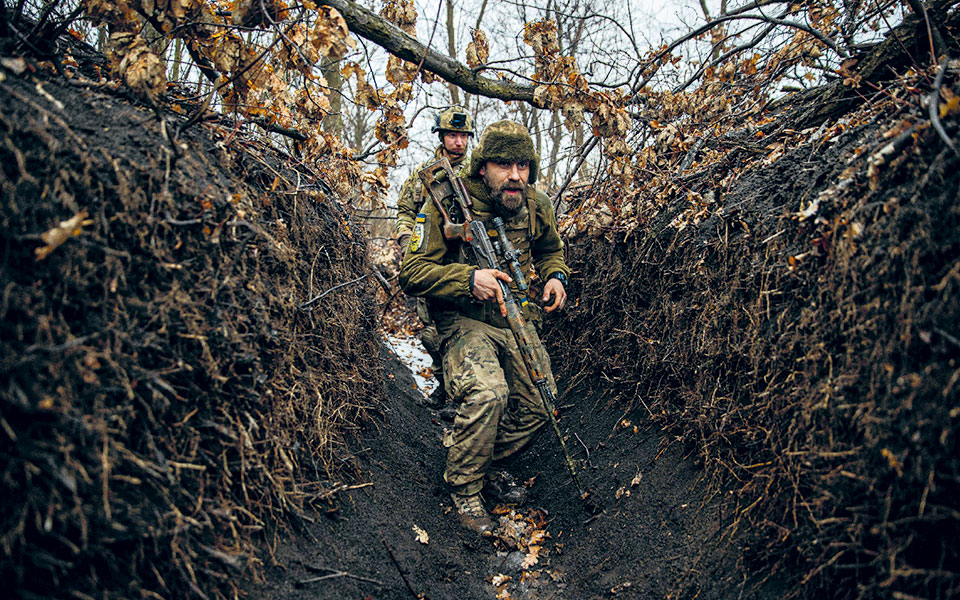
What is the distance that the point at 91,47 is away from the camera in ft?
11.3

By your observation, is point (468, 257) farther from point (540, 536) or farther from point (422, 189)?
point (540, 536)

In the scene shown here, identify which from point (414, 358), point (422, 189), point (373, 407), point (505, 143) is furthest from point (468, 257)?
point (414, 358)

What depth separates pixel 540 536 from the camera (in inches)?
140

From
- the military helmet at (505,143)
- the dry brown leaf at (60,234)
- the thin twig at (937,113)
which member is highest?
the military helmet at (505,143)

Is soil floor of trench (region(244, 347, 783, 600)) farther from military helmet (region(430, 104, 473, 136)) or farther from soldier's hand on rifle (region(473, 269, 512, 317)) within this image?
military helmet (region(430, 104, 473, 136))

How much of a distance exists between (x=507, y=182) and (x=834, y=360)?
2453mm

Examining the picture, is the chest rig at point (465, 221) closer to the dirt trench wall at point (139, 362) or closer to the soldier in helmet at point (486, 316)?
the soldier in helmet at point (486, 316)

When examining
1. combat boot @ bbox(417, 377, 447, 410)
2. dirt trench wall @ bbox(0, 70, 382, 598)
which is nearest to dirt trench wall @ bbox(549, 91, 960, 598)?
dirt trench wall @ bbox(0, 70, 382, 598)

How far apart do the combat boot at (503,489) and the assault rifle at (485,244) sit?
0.52 meters

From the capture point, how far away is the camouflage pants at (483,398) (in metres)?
3.59

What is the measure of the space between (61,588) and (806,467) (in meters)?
2.83

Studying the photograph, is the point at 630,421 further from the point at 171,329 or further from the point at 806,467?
the point at 171,329

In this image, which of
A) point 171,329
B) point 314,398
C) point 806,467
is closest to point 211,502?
point 171,329

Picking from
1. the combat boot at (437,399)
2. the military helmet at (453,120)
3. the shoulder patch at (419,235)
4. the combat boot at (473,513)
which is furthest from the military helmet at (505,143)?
the combat boot at (437,399)
